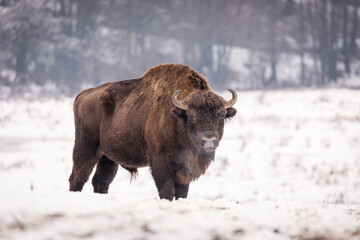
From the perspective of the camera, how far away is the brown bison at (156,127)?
4.46 m

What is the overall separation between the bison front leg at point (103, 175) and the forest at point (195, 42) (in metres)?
19.9

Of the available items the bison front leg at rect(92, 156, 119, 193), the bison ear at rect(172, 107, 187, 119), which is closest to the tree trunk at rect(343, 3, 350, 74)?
the bison front leg at rect(92, 156, 119, 193)

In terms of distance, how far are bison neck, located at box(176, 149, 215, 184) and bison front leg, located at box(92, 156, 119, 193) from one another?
1.56 metres

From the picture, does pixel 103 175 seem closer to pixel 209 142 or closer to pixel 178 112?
pixel 178 112

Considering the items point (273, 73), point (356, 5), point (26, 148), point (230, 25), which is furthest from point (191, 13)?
point (26, 148)

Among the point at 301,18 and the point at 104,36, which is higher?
the point at 301,18

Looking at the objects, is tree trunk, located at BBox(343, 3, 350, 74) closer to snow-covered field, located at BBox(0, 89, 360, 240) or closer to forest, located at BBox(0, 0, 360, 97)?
forest, located at BBox(0, 0, 360, 97)

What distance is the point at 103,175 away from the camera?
19.2 feet

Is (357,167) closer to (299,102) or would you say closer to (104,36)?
(299,102)

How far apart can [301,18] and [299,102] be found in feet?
49.7

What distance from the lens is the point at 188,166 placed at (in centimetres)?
455

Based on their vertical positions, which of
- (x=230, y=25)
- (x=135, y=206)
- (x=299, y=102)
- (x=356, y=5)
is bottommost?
(x=135, y=206)

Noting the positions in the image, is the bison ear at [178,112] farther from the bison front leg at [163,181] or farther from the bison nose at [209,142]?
the bison front leg at [163,181]

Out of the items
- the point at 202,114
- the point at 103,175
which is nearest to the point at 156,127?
the point at 202,114
